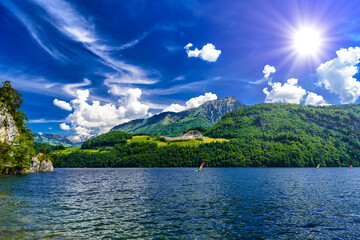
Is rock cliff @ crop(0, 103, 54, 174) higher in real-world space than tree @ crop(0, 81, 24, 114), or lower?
lower

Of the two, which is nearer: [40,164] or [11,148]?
[11,148]

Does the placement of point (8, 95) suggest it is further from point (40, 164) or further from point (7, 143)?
point (40, 164)

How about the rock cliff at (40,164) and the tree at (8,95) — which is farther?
the rock cliff at (40,164)

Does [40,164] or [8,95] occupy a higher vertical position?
[8,95]

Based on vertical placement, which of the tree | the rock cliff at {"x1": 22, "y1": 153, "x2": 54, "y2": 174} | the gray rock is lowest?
the rock cliff at {"x1": 22, "y1": 153, "x2": 54, "y2": 174}

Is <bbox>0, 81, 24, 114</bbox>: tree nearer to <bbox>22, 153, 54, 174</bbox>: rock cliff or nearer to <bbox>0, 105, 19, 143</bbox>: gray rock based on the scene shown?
<bbox>0, 105, 19, 143</bbox>: gray rock

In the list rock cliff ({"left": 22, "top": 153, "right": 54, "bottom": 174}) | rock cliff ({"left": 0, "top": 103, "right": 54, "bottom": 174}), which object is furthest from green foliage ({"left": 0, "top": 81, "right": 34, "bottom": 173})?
rock cliff ({"left": 22, "top": 153, "right": 54, "bottom": 174})

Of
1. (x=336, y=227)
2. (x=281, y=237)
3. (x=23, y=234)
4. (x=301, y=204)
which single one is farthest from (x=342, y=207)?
(x=23, y=234)

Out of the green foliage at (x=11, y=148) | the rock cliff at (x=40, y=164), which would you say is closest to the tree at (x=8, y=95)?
the green foliage at (x=11, y=148)

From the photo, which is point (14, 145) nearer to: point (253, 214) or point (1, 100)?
point (1, 100)

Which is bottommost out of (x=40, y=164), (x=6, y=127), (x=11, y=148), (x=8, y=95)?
(x=40, y=164)

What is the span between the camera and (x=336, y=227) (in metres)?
29.5

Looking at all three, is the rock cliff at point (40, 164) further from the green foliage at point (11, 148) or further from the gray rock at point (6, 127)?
the gray rock at point (6, 127)

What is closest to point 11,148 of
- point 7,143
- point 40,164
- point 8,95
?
point 7,143
